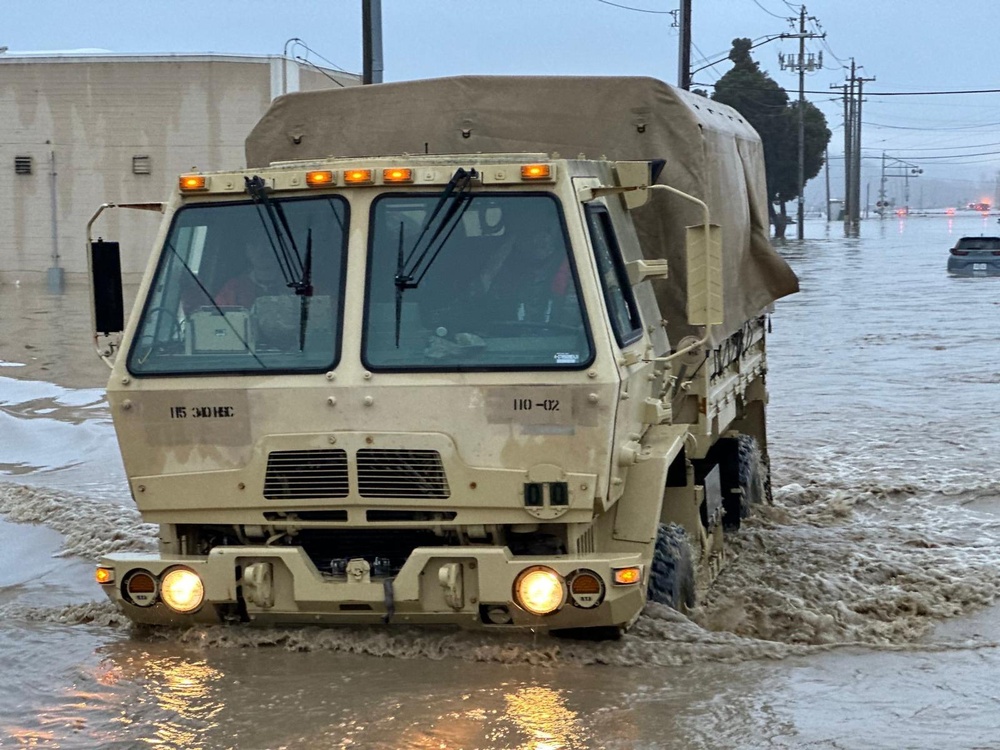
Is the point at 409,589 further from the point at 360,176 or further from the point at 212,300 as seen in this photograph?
the point at 360,176

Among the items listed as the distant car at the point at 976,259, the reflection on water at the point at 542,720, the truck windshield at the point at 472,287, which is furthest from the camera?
the distant car at the point at 976,259

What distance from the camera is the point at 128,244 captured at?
134 feet

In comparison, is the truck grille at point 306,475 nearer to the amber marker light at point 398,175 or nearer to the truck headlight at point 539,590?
the truck headlight at point 539,590

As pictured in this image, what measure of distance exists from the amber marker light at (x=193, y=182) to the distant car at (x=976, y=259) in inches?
1554

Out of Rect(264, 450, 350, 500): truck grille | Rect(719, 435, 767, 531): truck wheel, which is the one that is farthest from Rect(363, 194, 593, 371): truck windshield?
Rect(719, 435, 767, 531): truck wheel

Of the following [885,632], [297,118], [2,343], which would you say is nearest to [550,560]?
[885,632]

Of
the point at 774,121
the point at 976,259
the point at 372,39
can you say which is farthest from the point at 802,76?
the point at 372,39

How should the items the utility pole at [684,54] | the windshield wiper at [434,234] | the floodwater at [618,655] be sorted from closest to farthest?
the floodwater at [618,655] < the windshield wiper at [434,234] < the utility pole at [684,54]

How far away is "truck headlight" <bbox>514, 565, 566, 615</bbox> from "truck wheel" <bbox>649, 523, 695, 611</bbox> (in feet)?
2.79

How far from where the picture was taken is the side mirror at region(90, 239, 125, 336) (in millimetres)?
6621

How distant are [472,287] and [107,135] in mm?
36350

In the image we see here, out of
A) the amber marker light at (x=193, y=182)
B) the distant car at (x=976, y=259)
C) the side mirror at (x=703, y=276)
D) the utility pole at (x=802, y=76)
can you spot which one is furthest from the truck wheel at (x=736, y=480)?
the utility pole at (x=802, y=76)

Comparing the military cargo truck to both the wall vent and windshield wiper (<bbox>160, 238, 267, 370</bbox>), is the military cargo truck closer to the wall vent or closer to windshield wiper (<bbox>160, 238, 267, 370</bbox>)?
windshield wiper (<bbox>160, 238, 267, 370</bbox>)

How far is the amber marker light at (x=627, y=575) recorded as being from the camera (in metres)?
6.05
